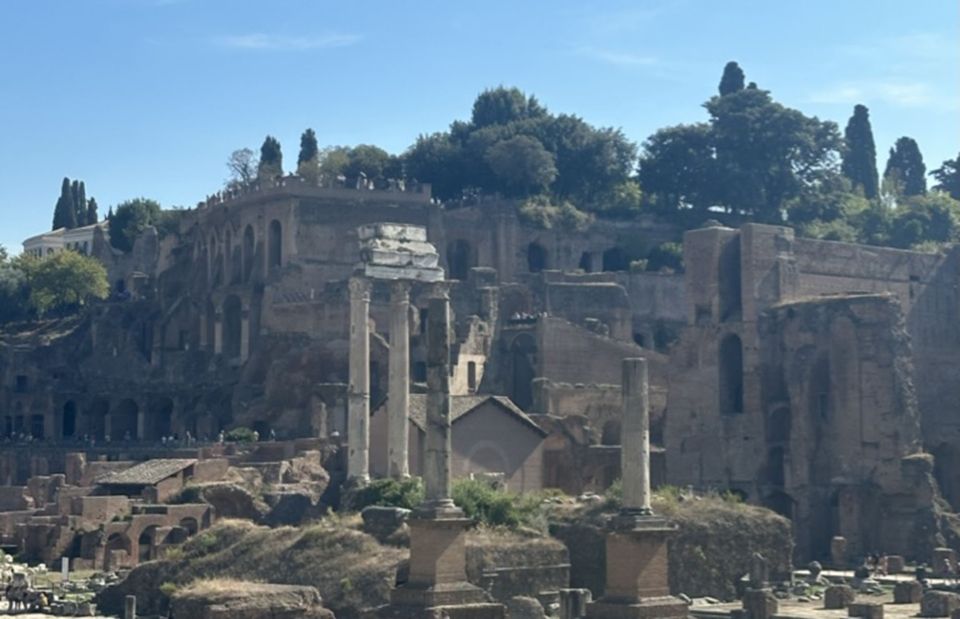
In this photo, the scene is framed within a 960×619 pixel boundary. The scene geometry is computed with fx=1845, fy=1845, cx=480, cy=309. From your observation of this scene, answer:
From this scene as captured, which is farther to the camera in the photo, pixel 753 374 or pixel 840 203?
pixel 840 203

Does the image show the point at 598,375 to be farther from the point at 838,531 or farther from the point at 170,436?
the point at 170,436

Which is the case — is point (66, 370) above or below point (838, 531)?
above

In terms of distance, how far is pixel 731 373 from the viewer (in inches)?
2357

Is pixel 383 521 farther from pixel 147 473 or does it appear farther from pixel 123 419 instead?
pixel 123 419

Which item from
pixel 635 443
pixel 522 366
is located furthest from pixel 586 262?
pixel 635 443

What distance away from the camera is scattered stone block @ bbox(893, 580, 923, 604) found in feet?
136

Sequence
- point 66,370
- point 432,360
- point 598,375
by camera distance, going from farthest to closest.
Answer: point 66,370
point 598,375
point 432,360

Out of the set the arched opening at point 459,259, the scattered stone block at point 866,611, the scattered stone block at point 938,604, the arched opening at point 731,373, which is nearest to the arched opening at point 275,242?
the arched opening at point 459,259

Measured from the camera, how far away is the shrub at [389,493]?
40706 mm

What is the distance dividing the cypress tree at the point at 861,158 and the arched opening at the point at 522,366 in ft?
109

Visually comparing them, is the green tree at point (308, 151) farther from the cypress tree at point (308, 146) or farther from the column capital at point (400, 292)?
the column capital at point (400, 292)

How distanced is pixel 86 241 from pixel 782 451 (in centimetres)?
5143

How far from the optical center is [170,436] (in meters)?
66.6

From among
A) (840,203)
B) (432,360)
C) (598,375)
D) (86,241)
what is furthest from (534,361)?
(86,241)
